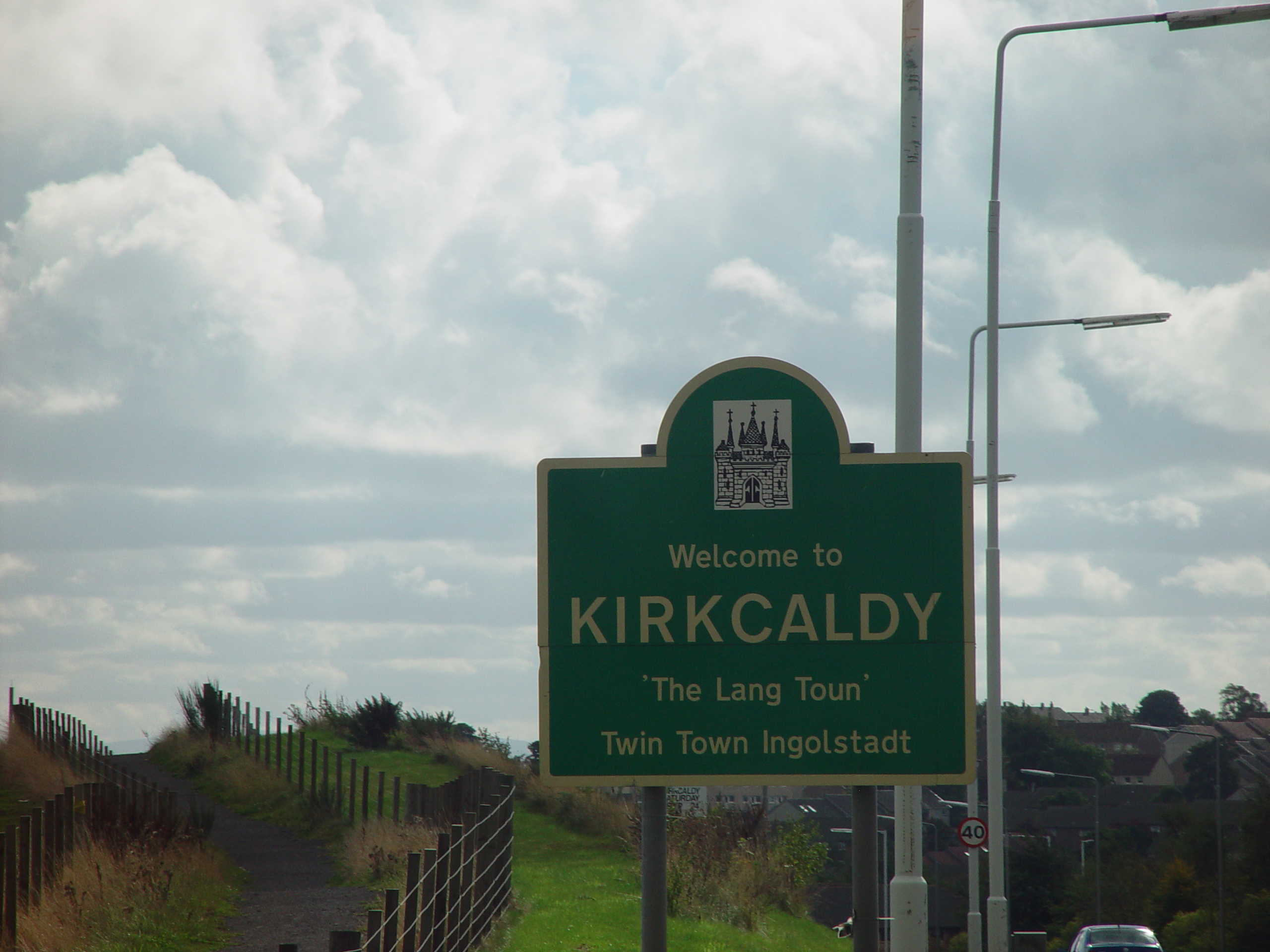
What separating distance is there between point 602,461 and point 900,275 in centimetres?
234

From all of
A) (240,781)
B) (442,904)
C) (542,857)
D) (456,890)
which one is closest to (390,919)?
(442,904)

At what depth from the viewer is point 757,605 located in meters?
6.96

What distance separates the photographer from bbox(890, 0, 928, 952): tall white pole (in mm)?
7805

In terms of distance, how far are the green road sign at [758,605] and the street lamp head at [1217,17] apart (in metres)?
4.96

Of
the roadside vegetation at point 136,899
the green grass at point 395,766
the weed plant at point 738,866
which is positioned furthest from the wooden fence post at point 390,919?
the green grass at point 395,766

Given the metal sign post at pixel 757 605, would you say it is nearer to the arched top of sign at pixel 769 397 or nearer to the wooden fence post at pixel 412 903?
the arched top of sign at pixel 769 397

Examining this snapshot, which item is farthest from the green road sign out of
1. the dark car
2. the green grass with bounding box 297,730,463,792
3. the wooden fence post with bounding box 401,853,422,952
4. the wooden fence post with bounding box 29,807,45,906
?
the green grass with bounding box 297,730,463,792

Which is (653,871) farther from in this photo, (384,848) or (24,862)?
(384,848)

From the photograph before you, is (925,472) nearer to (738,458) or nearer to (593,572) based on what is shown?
(738,458)

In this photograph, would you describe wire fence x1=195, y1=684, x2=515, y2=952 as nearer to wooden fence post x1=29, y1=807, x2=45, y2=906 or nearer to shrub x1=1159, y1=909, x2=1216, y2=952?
wooden fence post x1=29, y1=807, x2=45, y2=906

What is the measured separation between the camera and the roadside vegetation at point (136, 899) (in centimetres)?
1234

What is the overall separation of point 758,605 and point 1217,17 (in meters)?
6.50

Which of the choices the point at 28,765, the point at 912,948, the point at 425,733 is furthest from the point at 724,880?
the point at 425,733

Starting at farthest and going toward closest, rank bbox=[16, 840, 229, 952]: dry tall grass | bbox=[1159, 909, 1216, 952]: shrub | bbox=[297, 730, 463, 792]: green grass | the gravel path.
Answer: bbox=[1159, 909, 1216, 952]: shrub → bbox=[297, 730, 463, 792]: green grass → the gravel path → bbox=[16, 840, 229, 952]: dry tall grass
